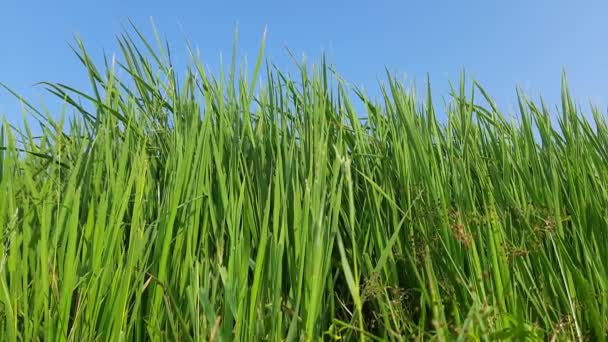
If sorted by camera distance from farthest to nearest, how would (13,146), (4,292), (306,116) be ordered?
1. (306,116)
2. (13,146)
3. (4,292)

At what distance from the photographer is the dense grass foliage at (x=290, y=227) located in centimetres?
73

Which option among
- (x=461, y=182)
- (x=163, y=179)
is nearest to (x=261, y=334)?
(x=163, y=179)

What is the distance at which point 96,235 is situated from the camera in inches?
29.5

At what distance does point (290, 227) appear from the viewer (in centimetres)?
92

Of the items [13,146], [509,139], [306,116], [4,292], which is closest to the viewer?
[4,292]

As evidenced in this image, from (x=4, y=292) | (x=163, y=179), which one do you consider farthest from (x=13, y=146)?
(x=4, y=292)

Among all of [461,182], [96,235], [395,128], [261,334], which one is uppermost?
[395,128]

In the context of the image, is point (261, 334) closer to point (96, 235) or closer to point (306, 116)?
point (96, 235)

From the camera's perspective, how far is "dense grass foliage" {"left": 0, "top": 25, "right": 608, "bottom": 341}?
2.39 feet

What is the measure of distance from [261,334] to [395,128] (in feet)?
1.81

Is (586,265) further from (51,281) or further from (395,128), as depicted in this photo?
(51,281)

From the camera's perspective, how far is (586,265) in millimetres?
973

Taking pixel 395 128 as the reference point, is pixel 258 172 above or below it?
below

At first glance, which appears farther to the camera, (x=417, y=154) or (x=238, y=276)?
(x=417, y=154)
